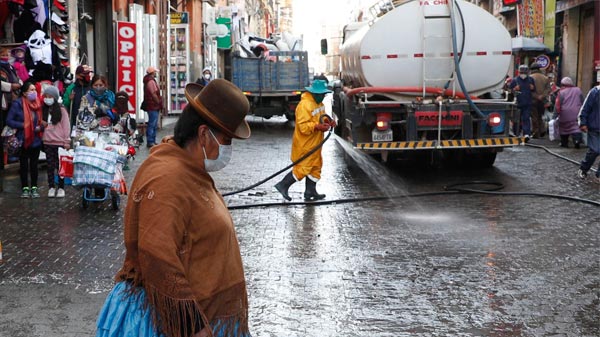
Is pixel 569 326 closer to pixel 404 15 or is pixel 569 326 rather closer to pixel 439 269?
pixel 439 269

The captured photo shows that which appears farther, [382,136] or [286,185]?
[382,136]

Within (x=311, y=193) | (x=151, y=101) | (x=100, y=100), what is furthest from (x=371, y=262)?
(x=151, y=101)

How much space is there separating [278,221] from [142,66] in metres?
11.5

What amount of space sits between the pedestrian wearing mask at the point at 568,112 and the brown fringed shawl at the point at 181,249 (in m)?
16.3

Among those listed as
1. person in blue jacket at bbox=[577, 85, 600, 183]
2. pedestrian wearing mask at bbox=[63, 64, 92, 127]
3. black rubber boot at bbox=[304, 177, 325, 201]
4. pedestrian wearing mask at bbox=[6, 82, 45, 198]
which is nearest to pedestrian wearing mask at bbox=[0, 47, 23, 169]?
pedestrian wearing mask at bbox=[6, 82, 45, 198]

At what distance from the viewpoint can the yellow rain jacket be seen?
423 inches

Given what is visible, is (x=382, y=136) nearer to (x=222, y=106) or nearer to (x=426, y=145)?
(x=426, y=145)

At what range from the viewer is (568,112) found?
1803 cm

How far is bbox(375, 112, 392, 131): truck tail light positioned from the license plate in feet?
0.22

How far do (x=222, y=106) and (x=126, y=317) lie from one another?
0.86m

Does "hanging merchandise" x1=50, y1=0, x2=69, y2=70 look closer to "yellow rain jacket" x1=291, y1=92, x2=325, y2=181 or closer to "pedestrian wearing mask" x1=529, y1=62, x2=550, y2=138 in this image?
"yellow rain jacket" x1=291, y1=92, x2=325, y2=181

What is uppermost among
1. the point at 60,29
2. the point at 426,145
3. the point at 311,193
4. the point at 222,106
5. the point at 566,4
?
the point at 566,4

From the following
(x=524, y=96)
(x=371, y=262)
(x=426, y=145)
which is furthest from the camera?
(x=524, y=96)

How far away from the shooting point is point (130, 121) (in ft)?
36.2
